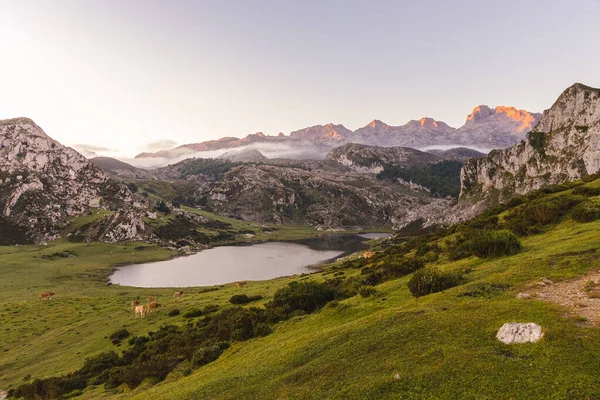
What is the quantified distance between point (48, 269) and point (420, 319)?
146m

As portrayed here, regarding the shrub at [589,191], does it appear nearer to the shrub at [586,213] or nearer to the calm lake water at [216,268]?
the shrub at [586,213]

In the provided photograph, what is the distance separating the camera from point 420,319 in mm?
16109

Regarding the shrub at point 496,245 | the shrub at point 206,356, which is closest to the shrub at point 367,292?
the shrub at point 496,245

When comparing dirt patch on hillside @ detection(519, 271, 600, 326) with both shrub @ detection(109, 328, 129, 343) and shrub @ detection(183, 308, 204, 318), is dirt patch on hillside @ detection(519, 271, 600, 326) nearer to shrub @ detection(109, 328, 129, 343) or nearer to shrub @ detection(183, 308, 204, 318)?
shrub @ detection(183, 308, 204, 318)

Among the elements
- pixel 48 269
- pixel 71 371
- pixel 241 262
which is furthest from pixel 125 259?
pixel 71 371

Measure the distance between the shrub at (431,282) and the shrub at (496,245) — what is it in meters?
7.02

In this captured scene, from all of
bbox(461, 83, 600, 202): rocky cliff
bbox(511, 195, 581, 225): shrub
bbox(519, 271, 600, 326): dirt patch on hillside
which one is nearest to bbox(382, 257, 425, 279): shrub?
bbox(511, 195, 581, 225): shrub

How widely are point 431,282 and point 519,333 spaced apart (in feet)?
30.8

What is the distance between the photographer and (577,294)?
15711mm

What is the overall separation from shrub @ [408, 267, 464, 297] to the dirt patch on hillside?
514 centimetres

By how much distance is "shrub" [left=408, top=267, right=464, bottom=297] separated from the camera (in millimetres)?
21938

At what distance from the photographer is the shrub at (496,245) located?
27500 millimetres

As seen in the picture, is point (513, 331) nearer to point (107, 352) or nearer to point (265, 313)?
point (265, 313)

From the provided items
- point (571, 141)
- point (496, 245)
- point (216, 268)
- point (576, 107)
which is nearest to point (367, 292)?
point (496, 245)
